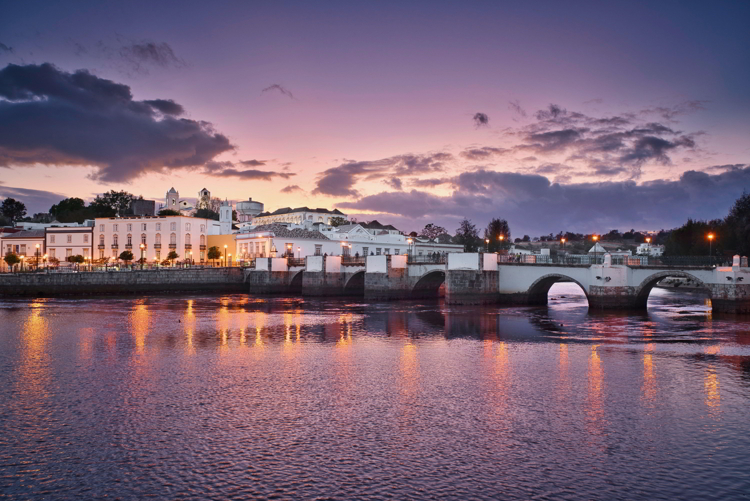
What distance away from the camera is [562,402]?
1273 centimetres

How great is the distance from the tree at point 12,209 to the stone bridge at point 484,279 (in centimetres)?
7842

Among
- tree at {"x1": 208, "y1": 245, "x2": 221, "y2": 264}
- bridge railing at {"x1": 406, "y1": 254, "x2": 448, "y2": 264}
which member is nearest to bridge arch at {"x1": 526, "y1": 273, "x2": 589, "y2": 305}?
bridge railing at {"x1": 406, "y1": 254, "x2": 448, "y2": 264}

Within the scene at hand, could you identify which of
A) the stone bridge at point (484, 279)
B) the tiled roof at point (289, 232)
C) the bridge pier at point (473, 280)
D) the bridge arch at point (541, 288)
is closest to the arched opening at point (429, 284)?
the stone bridge at point (484, 279)

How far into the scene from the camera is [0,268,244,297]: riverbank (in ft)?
163

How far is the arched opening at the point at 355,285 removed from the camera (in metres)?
50.0

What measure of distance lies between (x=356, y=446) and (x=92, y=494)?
13.7 ft

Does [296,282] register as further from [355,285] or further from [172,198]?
[172,198]

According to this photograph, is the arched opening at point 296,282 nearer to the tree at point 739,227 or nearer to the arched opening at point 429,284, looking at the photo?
the arched opening at point 429,284

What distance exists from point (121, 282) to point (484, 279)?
113ft

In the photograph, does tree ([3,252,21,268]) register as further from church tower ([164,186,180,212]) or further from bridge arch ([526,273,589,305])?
church tower ([164,186,180,212])

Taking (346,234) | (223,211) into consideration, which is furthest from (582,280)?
(223,211)

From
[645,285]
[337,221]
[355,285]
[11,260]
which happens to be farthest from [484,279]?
[337,221]

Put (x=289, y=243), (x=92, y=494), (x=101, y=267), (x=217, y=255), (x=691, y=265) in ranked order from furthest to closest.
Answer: (x=217, y=255) → (x=289, y=243) → (x=101, y=267) → (x=691, y=265) → (x=92, y=494)

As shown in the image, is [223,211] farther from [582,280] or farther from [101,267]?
[582,280]
